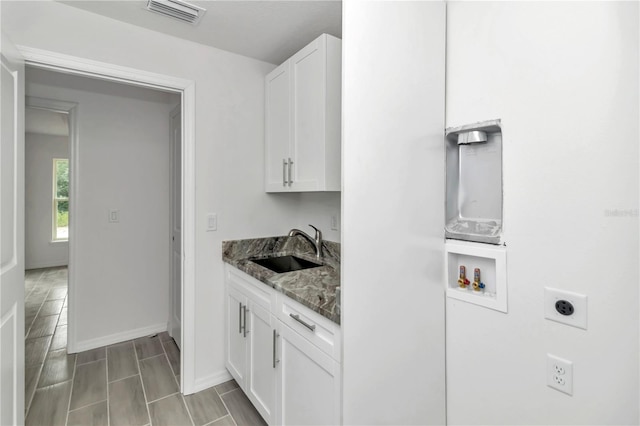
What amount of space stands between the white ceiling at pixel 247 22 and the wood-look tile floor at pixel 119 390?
90.9 inches

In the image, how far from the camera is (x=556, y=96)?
1053 millimetres

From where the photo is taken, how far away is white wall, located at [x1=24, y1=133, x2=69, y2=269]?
556cm

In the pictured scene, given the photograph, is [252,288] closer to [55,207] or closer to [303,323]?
[303,323]

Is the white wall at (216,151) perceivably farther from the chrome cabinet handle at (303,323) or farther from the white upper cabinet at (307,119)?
the chrome cabinet handle at (303,323)

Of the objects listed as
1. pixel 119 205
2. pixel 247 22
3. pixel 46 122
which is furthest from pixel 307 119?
pixel 46 122

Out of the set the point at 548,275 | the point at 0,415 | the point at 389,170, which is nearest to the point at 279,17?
the point at 389,170

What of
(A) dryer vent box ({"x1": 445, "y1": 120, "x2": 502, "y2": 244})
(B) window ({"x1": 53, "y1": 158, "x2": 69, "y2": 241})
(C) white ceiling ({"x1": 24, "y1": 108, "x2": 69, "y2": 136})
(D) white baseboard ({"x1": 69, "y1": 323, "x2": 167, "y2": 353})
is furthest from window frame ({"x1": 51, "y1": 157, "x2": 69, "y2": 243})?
(A) dryer vent box ({"x1": 445, "y1": 120, "x2": 502, "y2": 244})

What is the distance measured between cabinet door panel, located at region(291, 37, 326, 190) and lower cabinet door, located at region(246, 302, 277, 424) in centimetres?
79

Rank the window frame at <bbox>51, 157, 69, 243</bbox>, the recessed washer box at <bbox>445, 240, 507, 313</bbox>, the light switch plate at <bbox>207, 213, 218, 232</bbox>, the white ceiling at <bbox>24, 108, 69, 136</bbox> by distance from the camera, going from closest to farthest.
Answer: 1. the recessed washer box at <bbox>445, 240, 507, 313</bbox>
2. the light switch plate at <bbox>207, 213, 218, 232</bbox>
3. the white ceiling at <bbox>24, 108, 69, 136</bbox>
4. the window frame at <bbox>51, 157, 69, 243</bbox>

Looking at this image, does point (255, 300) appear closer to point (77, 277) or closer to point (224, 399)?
point (224, 399)

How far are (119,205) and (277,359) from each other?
2.20 metres

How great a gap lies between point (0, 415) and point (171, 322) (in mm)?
1721

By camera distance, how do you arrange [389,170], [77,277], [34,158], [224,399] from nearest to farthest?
[389,170]
[224,399]
[77,277]
[34,158]

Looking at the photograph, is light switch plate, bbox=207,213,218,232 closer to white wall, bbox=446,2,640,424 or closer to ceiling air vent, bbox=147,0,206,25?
ceiling air vent, bbox=147,0,206,25
